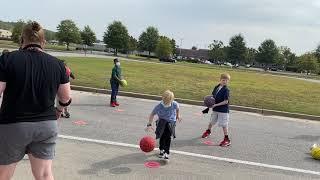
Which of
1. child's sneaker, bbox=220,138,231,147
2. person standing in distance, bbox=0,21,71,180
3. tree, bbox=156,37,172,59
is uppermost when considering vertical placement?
tree, bbox=156,37,172,59

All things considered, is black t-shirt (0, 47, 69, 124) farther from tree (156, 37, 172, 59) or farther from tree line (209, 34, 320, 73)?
tree line (209, 34, 320, 73)

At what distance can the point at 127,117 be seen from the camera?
11906mm

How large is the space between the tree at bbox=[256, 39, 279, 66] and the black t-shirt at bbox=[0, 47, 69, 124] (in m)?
120

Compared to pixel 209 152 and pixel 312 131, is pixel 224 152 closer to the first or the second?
pixel 209 152

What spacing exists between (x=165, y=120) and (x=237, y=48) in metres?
114

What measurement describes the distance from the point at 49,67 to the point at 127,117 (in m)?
7.89

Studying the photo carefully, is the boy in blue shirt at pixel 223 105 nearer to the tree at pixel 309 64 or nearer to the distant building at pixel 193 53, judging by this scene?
the tree at pixel 309 64

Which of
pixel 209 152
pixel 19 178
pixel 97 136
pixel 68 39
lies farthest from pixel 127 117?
pixel 68 39

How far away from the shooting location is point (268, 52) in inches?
4779

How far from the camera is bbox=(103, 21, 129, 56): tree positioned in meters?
103

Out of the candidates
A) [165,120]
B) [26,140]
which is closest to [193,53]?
[165,120]

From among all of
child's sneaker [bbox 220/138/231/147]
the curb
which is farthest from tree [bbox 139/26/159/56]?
child's sneaker [bbox 220/138/231/147]

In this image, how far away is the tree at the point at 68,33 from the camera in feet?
341

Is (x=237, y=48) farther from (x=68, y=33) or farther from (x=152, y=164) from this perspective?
(x=152, y=164)
